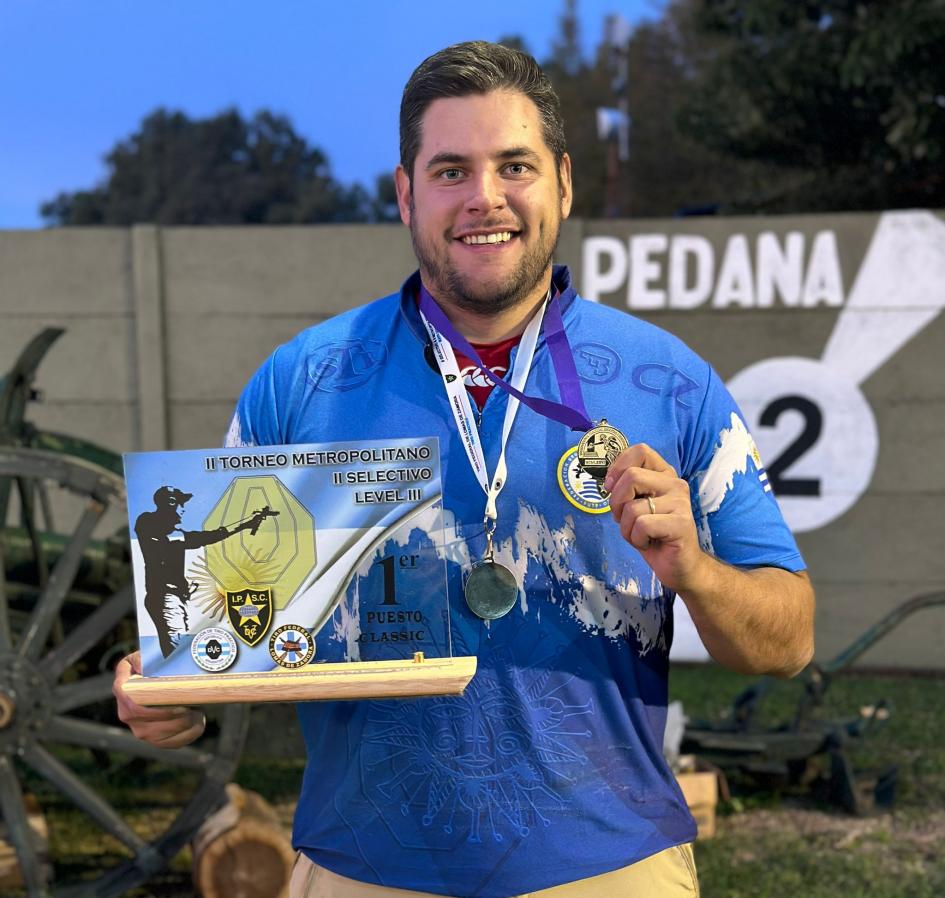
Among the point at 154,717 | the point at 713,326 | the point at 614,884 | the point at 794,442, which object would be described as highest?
the point at 713,326

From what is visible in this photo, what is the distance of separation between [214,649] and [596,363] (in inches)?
26.5

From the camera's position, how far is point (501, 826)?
5.61 ft

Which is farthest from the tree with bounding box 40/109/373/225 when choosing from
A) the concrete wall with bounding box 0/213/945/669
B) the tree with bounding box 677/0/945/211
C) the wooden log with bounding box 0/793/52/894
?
the wooden log with bounding box 0/793/52/894

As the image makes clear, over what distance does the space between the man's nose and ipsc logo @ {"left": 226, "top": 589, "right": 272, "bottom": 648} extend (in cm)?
62

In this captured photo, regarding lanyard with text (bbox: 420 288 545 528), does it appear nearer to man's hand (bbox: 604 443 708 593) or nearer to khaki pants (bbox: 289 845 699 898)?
man's hand (bbox: 604 443 708 593)

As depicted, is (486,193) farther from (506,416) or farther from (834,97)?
(834,97)

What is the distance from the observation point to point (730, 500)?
5.87ft

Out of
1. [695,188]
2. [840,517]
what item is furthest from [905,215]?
[695,188]

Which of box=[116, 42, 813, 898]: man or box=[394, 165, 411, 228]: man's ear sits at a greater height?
box=[394, 165, 411, 228]: man's ear

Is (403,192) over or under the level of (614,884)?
over

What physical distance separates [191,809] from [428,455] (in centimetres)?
253

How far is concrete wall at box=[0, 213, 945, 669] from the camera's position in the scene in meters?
6.42

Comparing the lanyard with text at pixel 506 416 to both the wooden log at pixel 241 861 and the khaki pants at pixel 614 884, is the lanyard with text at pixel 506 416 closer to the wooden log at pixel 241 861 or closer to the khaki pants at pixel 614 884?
the khaki pants at pixel 614 884

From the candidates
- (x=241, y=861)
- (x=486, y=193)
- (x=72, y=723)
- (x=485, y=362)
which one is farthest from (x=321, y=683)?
(x=241, y=861)
